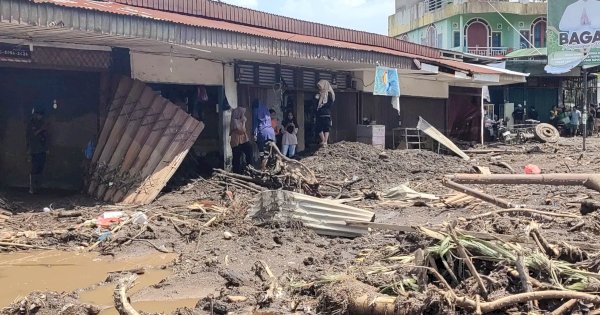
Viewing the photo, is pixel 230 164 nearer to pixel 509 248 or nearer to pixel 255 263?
pixel 255 263

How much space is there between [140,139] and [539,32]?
130 feet

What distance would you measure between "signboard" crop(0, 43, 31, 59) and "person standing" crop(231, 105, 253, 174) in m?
4.23

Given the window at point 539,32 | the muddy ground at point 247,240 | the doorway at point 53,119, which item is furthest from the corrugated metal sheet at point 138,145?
the window at point 539,32

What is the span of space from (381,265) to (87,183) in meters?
6.91

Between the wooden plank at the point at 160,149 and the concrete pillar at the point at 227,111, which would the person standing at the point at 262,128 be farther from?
the wooden plank at the point at 160,149

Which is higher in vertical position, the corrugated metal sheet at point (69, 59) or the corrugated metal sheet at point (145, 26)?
the corrugated metal sheet at point (145, 26)

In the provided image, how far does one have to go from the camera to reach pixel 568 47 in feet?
59.1

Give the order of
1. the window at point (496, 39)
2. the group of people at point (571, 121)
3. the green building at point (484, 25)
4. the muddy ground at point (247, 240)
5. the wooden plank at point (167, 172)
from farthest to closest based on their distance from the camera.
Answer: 1. the window at point (496, 39)
2. the green building at point (484, 25)
3. the group of people at point (571, 121)
4. the wooden plank at point (167, 172)
5. the muddy ground at point (247, 240)

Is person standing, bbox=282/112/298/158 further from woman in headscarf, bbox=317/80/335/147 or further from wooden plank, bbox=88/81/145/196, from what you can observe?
wooden plank, bbox=88/81/145/196

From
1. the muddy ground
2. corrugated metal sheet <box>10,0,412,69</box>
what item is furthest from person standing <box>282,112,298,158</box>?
corrugated metal sheet <box>10,0,412,69</box>

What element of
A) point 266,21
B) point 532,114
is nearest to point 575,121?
point 532,114

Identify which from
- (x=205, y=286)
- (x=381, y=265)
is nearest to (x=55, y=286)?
(x=205, y=286)

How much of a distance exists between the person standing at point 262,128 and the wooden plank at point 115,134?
110 inches

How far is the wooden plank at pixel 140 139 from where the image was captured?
389 inches
